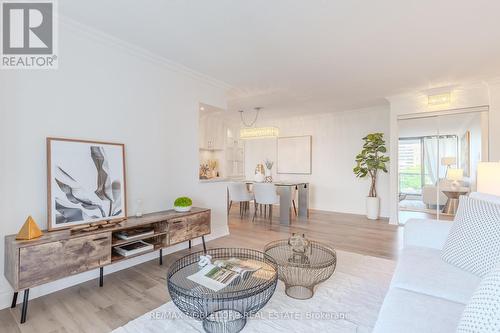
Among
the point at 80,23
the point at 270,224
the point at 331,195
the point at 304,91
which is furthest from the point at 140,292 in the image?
the point at 331,195

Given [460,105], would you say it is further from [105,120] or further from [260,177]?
[105,120]

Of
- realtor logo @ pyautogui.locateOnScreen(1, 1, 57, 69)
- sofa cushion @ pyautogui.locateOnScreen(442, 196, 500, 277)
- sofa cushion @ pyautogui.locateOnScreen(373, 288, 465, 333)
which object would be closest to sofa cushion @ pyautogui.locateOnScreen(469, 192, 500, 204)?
sofa cushion @ pyautogui.locateOnScreen(442, 196, 500, 277)

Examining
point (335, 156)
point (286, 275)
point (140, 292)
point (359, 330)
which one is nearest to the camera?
point (359, 330)

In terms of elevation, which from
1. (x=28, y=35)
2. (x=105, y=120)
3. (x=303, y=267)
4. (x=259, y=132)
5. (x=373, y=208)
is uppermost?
(x=28, y=35)

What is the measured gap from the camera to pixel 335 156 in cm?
611

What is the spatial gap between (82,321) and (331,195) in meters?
5.46

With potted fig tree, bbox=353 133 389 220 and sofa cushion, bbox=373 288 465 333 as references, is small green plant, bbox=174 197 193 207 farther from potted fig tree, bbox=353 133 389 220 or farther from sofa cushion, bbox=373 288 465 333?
potted fig tree, bbox=353 133 389 220

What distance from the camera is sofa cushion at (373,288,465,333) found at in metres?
1.01

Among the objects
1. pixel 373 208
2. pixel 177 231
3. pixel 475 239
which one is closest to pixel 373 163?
pixel 373 208

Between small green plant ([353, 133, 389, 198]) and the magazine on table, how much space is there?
4.21 metres

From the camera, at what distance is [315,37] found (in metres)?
2.54

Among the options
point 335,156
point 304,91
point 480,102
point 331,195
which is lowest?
point 331,195

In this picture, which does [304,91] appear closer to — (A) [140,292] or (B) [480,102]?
(B) [480,102]

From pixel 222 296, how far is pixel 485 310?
112cm
